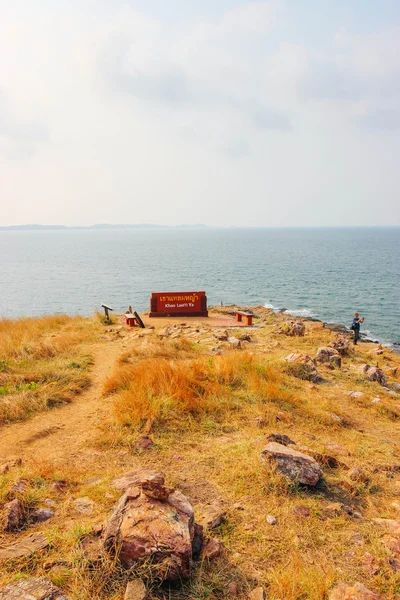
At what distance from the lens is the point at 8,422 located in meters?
7.77

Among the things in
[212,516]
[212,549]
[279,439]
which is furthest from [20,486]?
[279,439]

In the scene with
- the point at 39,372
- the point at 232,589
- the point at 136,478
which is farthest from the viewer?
the point at 39,372

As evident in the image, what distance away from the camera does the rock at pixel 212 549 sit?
4.09 m

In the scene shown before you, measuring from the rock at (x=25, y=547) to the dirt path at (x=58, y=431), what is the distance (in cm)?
206

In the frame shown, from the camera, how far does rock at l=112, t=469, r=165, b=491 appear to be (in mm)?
4309

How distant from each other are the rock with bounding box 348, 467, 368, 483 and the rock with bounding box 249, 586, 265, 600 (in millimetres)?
2715

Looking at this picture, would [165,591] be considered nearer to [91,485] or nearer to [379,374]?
[91,485]

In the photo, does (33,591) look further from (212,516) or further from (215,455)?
(215,455)

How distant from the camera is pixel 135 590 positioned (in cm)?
350

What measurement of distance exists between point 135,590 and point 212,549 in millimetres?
944

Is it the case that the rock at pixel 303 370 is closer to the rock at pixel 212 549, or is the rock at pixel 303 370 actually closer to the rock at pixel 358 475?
the rock at pixel 358 475

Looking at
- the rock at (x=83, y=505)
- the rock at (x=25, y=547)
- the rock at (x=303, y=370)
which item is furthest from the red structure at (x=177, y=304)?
the rock at (x=25, y=547)

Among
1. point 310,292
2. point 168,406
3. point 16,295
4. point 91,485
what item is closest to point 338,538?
point 91,485

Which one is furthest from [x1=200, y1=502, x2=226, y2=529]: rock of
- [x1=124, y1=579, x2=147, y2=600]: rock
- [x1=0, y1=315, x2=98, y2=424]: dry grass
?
[x1=0, y1=315, x2=98, y2=424]: dry grass
